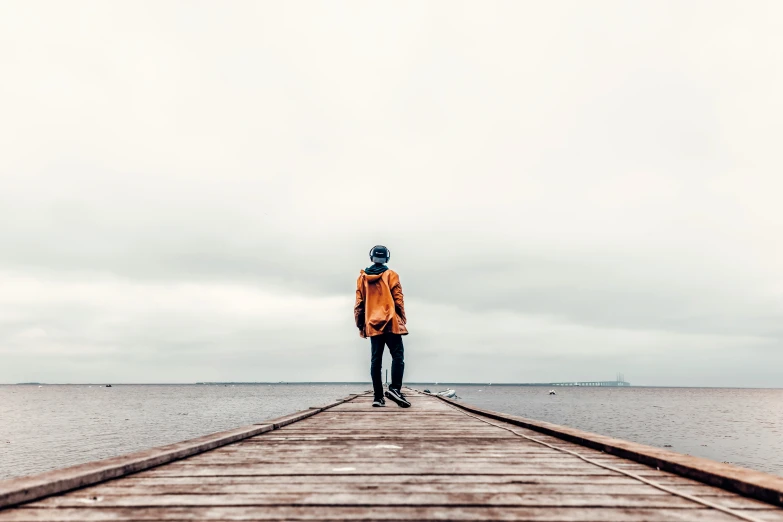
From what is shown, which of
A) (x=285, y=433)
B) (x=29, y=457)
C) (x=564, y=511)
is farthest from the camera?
(x=29, y=457)

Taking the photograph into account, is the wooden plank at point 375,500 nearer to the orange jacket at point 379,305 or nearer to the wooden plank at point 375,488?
the wooden plank at point 375,488

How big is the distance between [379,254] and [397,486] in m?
6.83

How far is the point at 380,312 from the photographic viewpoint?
9.05m

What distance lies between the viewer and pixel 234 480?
A: 320 cm

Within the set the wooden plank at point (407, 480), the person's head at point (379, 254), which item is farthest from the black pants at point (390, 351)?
the wooden plank at point (407, 480)

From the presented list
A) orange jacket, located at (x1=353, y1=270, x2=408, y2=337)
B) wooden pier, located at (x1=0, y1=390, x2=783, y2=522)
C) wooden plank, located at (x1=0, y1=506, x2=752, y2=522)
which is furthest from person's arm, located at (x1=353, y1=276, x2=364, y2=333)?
wooden plank, located at (x1=0, y1=506, x2=752, y2=522)

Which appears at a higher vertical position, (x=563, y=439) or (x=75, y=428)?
(x=563, y=439)

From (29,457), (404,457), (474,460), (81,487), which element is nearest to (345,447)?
(404,457)

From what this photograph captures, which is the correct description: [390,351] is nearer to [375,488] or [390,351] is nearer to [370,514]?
[375,488]

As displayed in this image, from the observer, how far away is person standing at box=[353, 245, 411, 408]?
902 centimetres

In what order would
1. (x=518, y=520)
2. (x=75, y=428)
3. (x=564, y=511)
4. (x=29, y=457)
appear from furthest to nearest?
(x=75, y=428), (x=29, y=457), (x=564, y=511), (x=518, y=520)

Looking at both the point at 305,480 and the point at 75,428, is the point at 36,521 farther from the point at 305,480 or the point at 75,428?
the point at 75,428

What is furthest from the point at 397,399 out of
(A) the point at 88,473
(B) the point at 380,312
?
(A) the point at 88,473

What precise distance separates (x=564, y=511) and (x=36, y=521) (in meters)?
2.62
